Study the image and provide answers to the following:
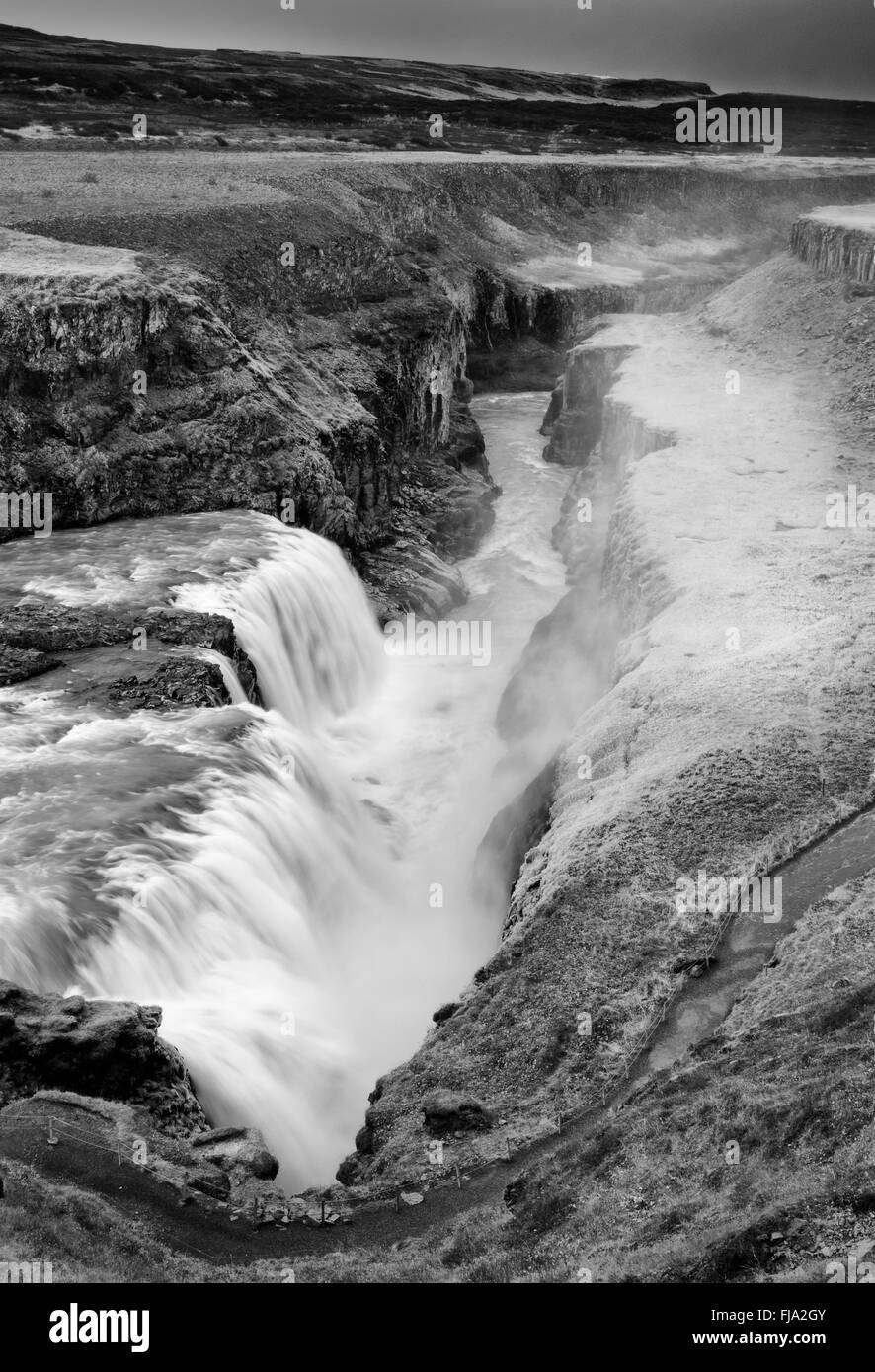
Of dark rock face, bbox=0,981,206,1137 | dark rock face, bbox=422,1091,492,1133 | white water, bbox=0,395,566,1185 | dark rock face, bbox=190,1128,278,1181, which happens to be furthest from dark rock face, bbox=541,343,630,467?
dark rock face, bbox=190,1128,278,1181

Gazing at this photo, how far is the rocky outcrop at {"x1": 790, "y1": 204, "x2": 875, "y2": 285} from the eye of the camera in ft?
200

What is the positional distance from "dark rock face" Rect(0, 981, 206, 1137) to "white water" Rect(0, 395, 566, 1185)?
1.60m

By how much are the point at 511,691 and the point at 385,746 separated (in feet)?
14.9

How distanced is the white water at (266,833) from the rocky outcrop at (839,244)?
99.9ft

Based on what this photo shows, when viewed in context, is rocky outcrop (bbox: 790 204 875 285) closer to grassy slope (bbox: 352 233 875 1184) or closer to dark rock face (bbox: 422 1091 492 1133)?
grassy slope (bbox: 352 233 875 1184)

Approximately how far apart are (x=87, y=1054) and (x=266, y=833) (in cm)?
963

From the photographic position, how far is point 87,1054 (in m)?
18.7

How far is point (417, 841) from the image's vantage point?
3488 centimetres

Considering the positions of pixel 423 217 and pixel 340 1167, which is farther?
pixel 423 217

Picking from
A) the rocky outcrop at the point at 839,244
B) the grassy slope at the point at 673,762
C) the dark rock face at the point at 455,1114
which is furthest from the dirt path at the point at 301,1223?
the rocky outcrop at the point at 839,244

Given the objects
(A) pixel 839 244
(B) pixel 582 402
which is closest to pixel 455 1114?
(B) pixel 582 402

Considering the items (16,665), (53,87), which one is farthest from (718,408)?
(53,87)

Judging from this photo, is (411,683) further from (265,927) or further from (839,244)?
(839,244)
